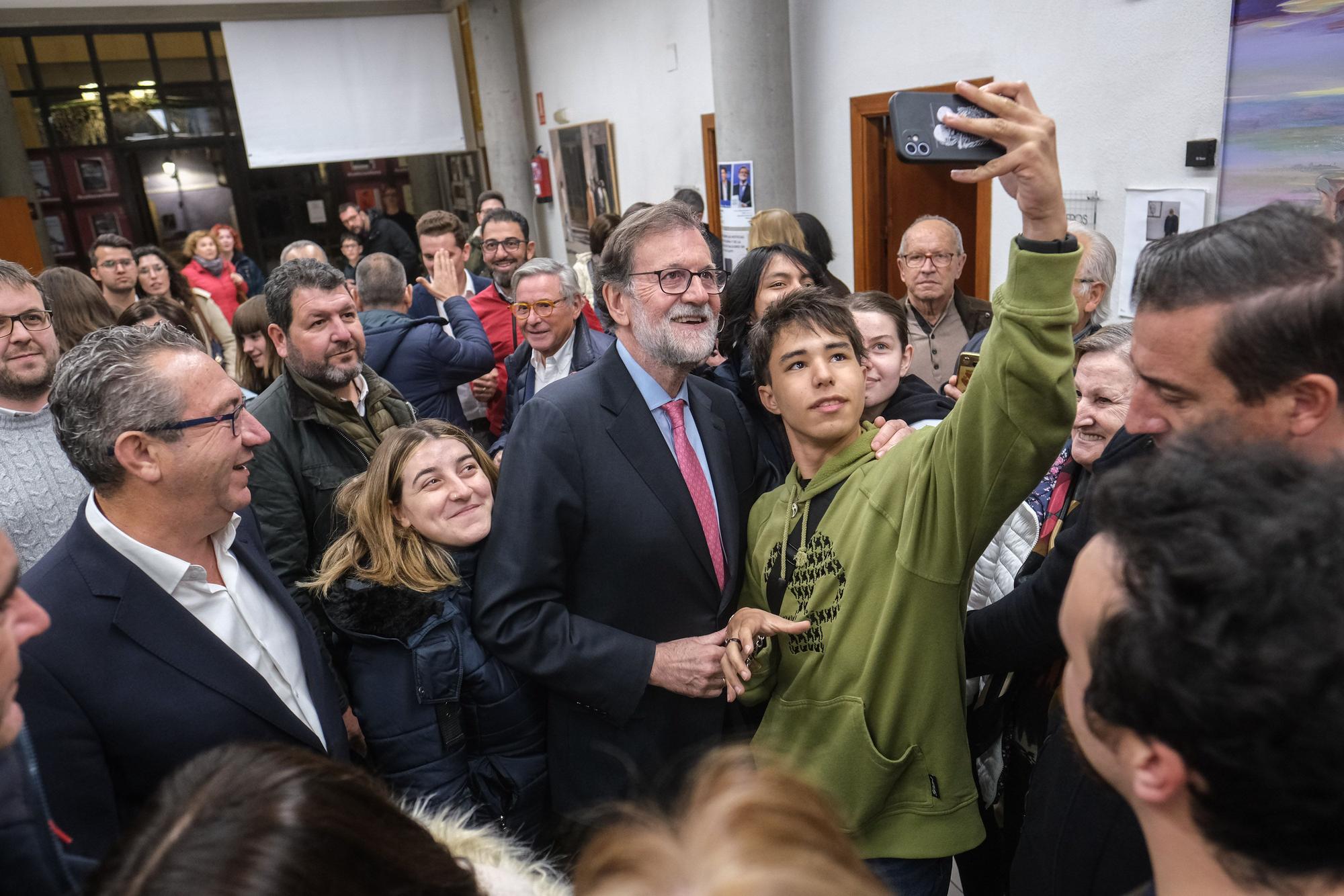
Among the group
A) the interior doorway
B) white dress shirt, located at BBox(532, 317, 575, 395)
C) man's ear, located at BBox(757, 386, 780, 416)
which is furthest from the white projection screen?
man's ear, located at BBox(757, 386, 780, 416)

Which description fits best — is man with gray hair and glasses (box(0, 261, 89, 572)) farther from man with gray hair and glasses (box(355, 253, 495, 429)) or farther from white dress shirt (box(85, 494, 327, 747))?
man with gray hair and glasses (box(355, 253, 495, 429))

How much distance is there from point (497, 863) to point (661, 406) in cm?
111

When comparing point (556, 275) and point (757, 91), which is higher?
point (757, 91)

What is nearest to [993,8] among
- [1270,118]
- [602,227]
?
[1270,118]

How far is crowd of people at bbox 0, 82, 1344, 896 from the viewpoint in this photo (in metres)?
0.70

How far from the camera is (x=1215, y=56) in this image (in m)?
3.28

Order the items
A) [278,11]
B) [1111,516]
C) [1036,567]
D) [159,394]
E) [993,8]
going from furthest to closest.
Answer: [278,11]
[993,8]
[1036,567]
[159,394]
[1111,516]

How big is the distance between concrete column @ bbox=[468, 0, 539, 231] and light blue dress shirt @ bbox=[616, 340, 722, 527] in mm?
9756

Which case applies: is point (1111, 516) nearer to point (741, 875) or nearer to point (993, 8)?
point (741, 875)

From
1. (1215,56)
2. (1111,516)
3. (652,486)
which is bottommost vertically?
(652,486)

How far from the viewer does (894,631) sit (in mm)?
1567

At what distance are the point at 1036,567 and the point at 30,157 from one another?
13168mm

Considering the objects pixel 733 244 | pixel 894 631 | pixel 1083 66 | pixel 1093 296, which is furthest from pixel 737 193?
pixel 894 631

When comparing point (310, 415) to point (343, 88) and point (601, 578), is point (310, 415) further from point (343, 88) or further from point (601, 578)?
point (343, 88)
